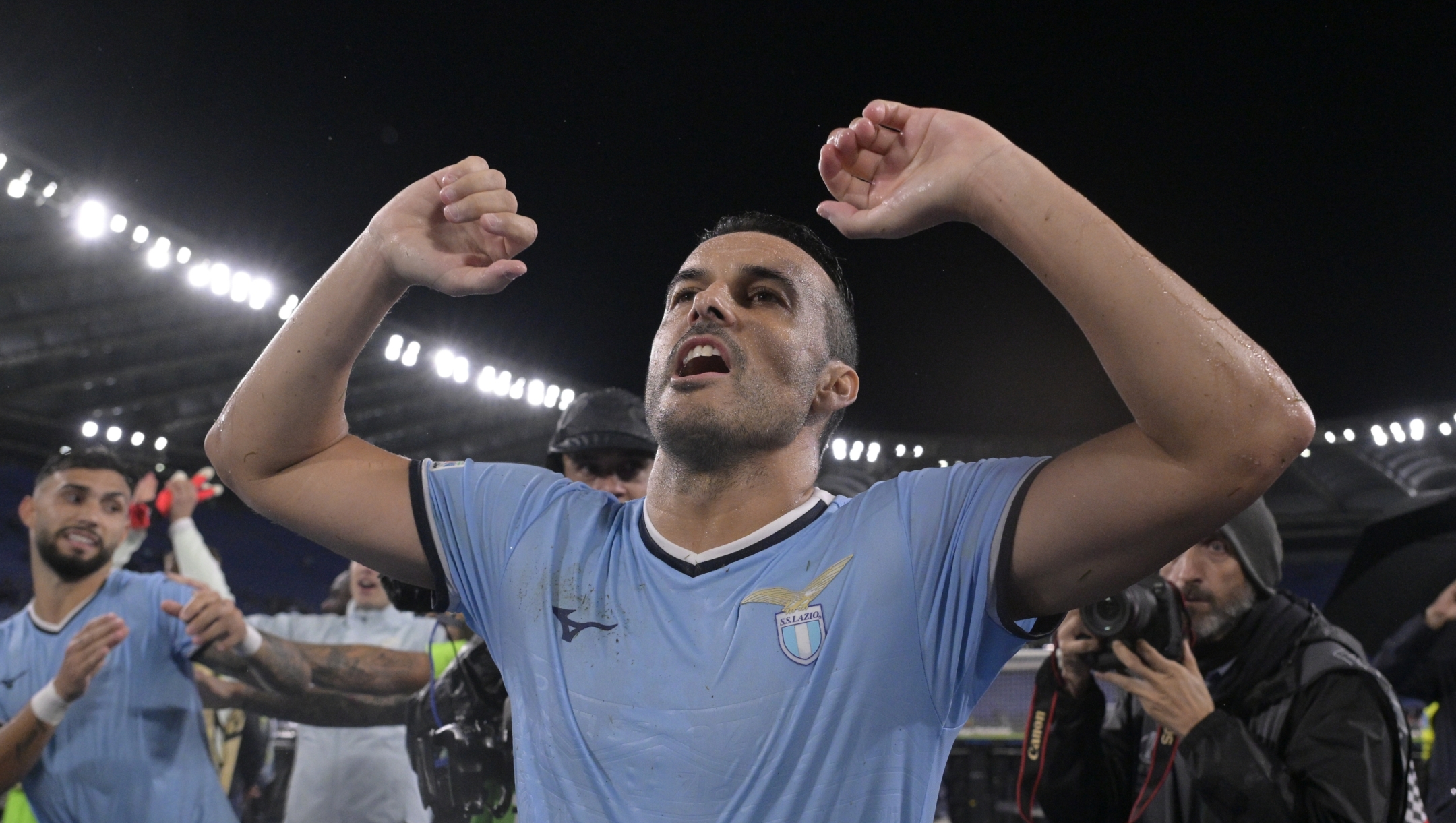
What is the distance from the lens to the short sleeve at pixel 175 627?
390 cm

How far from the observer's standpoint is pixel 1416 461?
17.2 meters

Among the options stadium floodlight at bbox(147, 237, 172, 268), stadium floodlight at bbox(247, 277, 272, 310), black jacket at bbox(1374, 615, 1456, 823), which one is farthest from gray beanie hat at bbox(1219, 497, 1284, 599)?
stadium floodlight at bbox(247, 277, 272, 310)

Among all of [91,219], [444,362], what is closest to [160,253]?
[91,219]

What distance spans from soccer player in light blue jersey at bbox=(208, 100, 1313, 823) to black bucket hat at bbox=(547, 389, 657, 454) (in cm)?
154

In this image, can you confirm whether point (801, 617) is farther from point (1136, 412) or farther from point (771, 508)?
point (1136, 412)

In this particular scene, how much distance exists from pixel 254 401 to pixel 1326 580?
21431 mm

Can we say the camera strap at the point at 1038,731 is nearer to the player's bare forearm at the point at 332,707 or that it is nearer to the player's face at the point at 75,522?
the player's bare forearm at the point at 332,707

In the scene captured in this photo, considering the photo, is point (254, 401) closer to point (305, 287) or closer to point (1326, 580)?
point (305, 287)

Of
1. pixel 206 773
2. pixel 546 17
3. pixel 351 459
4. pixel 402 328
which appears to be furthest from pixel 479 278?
pixel 402 328

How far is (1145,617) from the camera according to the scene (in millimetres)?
2613

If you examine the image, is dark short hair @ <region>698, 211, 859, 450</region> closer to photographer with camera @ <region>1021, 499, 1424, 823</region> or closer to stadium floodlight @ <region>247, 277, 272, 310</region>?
photographer with camera @ <region>1021, 499, 1424, 823</region>

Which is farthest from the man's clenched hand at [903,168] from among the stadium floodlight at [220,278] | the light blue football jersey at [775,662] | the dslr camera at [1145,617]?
the stadium floodlight at [220,278]

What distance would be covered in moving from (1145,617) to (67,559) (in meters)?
4.07

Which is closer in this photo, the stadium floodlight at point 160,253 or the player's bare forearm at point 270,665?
the player's bare forearm at point 270,665
